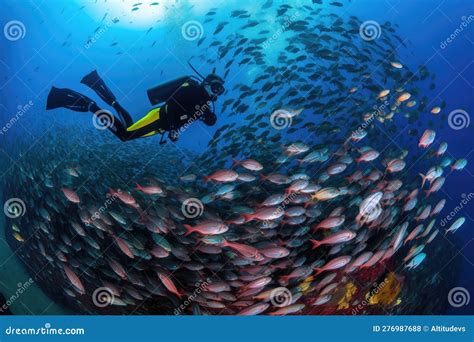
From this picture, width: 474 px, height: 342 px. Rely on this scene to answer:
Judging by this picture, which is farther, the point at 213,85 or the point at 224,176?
the point at 213,85

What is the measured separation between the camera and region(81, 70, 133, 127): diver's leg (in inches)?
178

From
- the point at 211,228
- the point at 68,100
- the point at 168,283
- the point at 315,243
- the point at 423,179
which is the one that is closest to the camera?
the point at 211,228

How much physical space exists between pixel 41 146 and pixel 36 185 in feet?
1.35

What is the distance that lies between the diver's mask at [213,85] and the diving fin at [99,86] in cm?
96

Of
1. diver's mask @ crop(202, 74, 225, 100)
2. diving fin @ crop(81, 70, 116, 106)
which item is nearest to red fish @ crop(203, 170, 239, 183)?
diver's mask @ crop(202, 74, 225, 100)

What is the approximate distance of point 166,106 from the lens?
4500 millimetres

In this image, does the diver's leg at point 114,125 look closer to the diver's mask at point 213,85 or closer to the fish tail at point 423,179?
the diver's mask at point 213,85

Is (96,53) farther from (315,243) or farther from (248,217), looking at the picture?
(315,243)

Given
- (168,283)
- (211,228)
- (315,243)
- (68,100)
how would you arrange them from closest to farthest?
(211,228) → (168,283) → (315,243) → (68,100)

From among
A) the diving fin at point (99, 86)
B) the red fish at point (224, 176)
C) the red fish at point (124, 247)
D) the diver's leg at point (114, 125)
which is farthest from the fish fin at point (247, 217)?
the diving fin at point (99, 86)

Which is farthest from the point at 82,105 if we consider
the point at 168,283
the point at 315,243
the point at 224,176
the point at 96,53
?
the point at 315,243

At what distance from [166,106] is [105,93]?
2.12 feet

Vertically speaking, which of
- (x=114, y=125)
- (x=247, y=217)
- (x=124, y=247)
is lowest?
(x=124, y=247)
